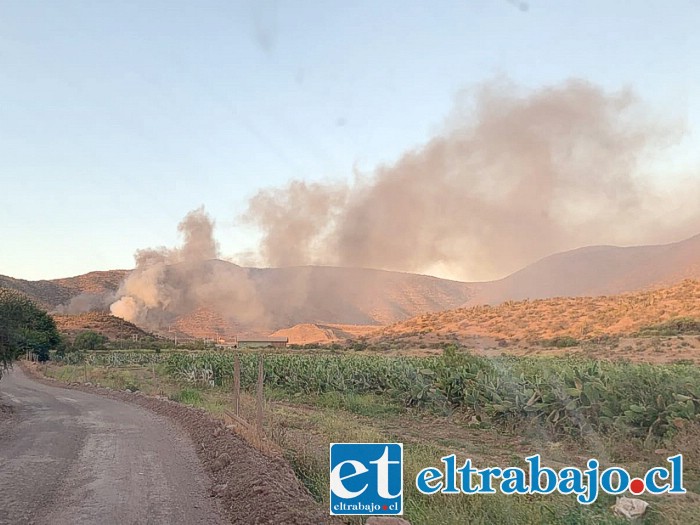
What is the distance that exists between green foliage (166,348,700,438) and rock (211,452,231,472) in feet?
27.4

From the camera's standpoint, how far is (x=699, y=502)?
23.0 ft

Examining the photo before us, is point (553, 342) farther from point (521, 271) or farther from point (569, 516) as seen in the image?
point (521, 271)

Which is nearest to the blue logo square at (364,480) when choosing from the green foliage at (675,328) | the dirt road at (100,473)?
the dirt road at (100,473)

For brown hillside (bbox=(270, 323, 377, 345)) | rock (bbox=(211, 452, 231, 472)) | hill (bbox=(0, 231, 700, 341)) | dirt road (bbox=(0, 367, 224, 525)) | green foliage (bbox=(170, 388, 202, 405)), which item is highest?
hill (bbox=(0, 231, 700, 341))

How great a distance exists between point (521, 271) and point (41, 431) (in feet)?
307

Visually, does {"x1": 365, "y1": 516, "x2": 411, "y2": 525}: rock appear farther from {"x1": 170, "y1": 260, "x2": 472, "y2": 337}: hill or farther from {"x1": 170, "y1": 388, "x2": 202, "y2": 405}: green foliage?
{"x1": 170, "y1": 260, "x2": 472, "y2": 337}: hill

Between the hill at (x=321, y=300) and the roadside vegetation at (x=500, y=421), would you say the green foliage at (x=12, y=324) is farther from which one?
the hill at (x=321, y=300)

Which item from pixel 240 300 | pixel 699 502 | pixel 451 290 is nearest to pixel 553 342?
pixel 699 502

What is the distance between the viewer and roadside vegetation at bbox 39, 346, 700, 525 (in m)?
7.23

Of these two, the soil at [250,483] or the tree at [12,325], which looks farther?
the tree at [12,325]

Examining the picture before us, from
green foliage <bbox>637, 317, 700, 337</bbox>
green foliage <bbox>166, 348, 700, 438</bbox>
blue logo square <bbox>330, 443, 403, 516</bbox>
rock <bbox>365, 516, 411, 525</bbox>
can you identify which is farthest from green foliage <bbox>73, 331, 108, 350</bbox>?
rock <bbox>365, 516, 411, 525</bbox>

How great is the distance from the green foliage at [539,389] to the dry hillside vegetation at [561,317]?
2841cm

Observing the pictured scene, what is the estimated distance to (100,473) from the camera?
10.8 m

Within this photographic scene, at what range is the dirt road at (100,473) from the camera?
8141 mm
